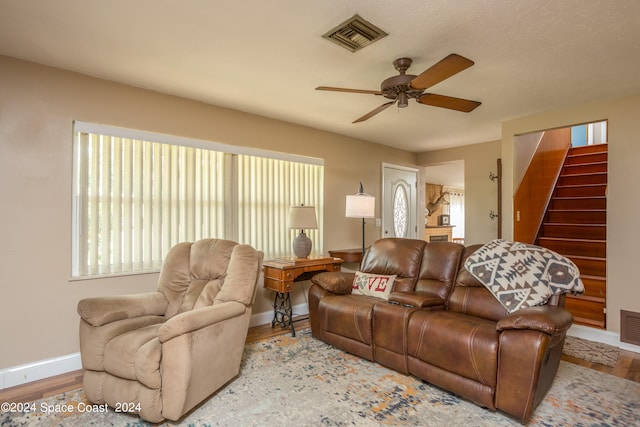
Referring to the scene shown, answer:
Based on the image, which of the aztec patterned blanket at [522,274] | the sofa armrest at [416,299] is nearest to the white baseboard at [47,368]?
the aztec patterned blanket at [522,274]

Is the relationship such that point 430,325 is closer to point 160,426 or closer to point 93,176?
point 160,426

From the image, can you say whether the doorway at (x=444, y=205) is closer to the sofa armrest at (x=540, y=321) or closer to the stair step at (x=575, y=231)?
the stair step at (x=575, y=231)

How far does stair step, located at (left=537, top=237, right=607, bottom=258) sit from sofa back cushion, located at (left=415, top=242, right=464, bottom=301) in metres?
2.53

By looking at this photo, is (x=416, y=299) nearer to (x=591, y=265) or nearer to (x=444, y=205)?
(x=591, y=265)

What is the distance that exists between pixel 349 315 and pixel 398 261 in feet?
2.37

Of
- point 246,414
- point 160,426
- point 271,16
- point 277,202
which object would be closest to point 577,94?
point 271,16

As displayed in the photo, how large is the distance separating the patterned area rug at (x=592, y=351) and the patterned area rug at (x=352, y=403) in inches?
12.7

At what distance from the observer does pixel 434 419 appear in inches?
78.4

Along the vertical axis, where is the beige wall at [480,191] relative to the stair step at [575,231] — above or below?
above

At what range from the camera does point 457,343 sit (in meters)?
2.15

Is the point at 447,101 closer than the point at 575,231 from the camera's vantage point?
Yes

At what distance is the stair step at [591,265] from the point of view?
13.0 ft

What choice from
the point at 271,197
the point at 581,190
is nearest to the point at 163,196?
the point at 271,197

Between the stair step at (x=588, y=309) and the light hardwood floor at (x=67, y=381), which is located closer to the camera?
the light hardwood floor at (x=67, y=381)
